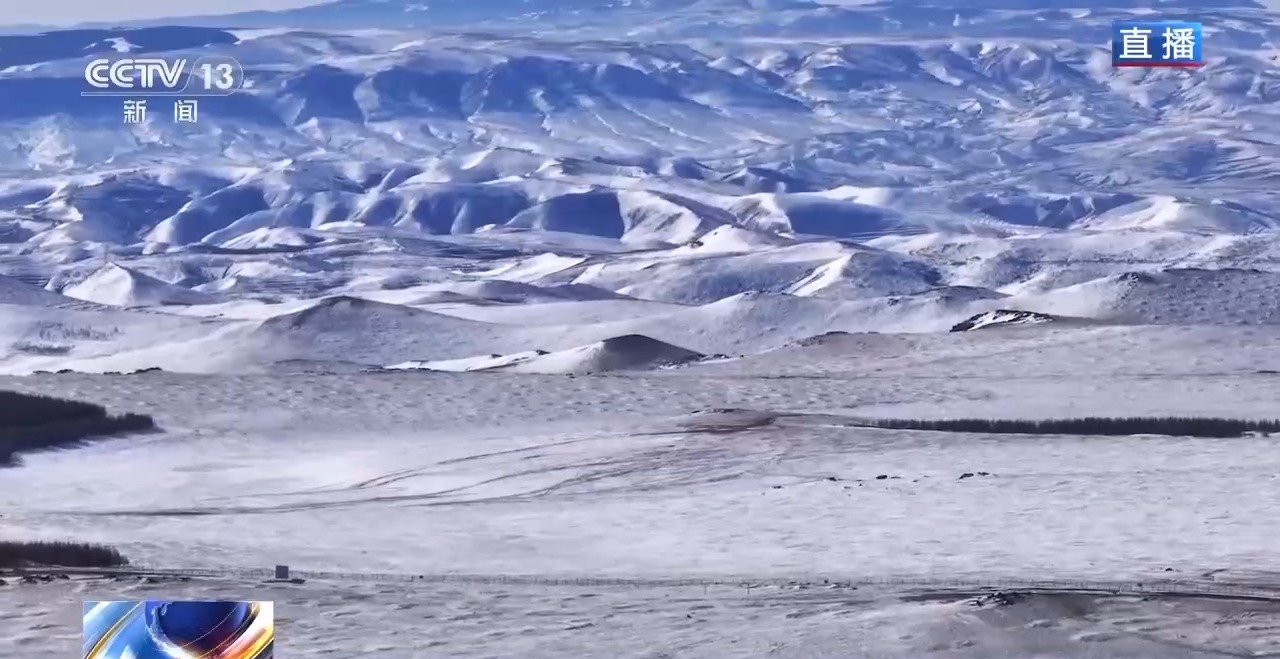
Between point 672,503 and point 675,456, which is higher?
point 672,503

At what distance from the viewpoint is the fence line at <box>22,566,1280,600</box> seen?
12.9 meters

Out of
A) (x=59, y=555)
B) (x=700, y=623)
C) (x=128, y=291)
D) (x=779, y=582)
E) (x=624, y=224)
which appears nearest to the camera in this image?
(x=700, y=623)

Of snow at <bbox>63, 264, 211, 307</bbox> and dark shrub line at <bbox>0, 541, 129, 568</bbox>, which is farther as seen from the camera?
snow at <bbox>63, 264, 211, 307</bbox>

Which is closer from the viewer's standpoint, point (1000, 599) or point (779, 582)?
point (1000, 599)

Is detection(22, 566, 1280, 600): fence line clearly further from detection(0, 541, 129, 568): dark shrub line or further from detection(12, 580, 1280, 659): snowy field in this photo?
detection(0, 541, 129, 568): dark shrub line

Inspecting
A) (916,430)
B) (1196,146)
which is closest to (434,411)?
(916,430)

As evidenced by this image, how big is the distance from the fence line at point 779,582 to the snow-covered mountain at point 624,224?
1018 inches

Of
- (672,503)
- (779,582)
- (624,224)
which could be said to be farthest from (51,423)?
(624,224)

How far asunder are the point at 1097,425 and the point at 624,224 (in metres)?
98.7

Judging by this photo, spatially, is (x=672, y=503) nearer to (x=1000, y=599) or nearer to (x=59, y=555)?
(x=59, y=555)

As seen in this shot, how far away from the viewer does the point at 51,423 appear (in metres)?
23.4

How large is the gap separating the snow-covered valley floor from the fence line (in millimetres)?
299

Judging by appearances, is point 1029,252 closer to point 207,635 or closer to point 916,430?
point 916,430

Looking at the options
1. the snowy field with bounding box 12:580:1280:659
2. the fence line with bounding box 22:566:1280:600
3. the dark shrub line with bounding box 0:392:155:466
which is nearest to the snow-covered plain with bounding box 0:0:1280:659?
the snowy field with bounding box 12:580:1280:659
